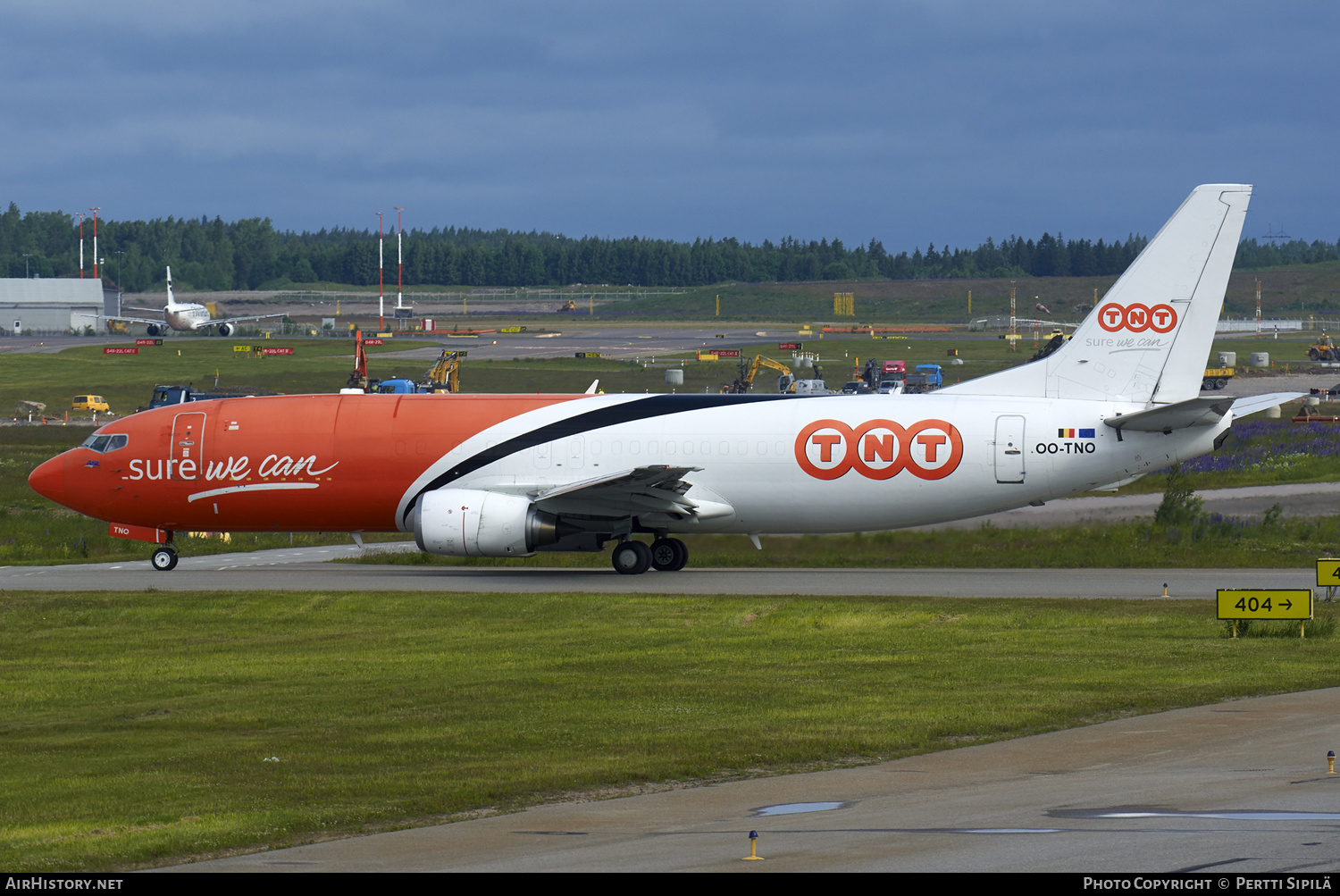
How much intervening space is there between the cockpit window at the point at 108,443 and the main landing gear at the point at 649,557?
42.2 ft

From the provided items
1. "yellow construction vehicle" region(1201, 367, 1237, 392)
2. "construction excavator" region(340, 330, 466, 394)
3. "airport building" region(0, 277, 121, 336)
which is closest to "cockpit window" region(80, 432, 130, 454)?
"construction excavator" region(340, 330, 466, 394)

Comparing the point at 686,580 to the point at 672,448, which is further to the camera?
the point at 672,448

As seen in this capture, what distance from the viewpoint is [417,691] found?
2128cm

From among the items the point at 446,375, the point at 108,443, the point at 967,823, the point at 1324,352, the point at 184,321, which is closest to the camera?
the point at 967,823

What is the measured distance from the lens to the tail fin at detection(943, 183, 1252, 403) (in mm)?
34625

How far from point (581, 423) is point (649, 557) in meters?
3.66

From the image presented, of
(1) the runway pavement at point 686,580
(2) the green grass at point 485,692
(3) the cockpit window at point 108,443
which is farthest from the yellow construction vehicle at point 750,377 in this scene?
(2) the green grass at point 485,692

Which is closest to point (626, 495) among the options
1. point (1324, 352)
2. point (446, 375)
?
point (446, 375)

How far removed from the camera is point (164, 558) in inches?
1515

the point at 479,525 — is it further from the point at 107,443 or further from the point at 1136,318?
the point at 1136,318

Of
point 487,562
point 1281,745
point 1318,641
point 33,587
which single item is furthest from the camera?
point 487,562

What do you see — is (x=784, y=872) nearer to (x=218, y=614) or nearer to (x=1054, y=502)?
(x=218, y=614)

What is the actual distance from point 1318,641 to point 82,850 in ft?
65.4

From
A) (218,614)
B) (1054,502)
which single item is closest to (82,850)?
(218,614)
